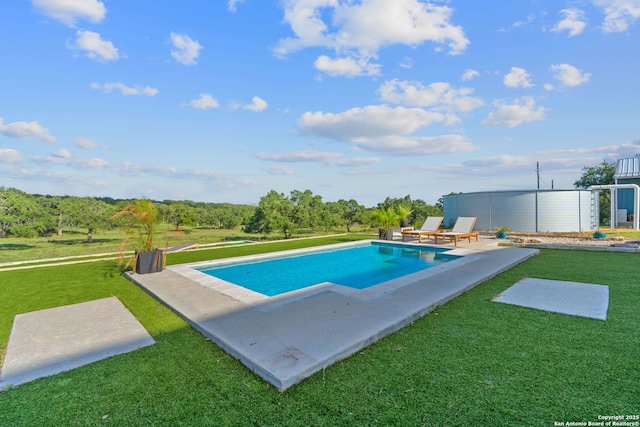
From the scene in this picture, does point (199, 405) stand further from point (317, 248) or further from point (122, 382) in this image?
point (317, 248)

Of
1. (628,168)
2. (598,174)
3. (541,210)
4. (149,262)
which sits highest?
(598,174)

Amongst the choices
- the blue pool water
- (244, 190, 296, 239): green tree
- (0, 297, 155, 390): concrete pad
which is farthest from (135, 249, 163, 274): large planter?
(244, 190, 296, 239): green tree

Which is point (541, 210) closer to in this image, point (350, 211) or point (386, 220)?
point (386, 220)

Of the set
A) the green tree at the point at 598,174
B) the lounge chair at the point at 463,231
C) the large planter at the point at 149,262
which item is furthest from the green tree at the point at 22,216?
the green tree at the point at 598,174

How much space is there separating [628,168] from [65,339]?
25.9m

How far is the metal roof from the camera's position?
55.4 ft

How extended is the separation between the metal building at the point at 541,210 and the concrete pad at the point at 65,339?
1586cm

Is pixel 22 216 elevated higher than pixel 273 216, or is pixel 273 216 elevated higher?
pixel 273 216

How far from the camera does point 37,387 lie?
2299mm

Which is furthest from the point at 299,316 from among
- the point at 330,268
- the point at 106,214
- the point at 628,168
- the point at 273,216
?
the point at 628,168

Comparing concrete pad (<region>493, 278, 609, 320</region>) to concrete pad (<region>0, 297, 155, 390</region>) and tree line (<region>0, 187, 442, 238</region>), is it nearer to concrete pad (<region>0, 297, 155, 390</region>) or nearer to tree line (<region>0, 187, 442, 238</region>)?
concrete pad (<region>0, 297, 155, 390</region>)

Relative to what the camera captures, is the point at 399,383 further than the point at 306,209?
No

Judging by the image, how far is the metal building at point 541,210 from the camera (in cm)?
1385

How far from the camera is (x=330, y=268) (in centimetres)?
791
